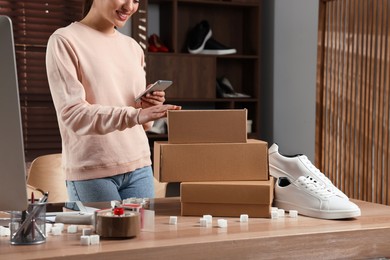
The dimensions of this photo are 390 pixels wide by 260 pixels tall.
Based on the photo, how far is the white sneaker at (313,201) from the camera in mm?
1606

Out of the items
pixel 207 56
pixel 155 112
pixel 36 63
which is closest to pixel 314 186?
pixel 155 112

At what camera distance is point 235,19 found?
217 inches

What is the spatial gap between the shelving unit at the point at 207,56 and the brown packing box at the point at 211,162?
321 centimetres

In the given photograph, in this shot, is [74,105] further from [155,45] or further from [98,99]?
[155,45]

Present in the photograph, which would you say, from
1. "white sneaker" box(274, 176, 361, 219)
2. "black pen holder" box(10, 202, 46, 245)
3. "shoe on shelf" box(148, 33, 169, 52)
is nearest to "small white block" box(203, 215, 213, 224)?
"white sneaker" box(274, 176, 361, 219)

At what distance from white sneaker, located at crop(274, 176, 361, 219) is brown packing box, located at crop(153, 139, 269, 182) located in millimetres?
80

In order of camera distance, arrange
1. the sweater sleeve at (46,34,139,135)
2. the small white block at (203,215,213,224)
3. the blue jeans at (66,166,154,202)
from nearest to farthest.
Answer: the small white block at (203,215,213,224) → the sweater sleeve at (46,34,139,135) → the blue jeans at (66,166,154,202)

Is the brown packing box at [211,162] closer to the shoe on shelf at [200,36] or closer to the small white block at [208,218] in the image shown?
the small white block at [208,218]

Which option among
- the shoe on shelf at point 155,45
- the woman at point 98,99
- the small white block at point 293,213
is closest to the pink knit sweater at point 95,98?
the woman at point 98,99

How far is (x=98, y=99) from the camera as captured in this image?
2.09m

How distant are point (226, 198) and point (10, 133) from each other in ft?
2.01

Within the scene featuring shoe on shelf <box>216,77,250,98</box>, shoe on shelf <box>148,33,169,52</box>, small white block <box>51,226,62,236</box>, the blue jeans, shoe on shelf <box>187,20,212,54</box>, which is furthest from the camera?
shoe on shelf <box>216,77,250,98</box>

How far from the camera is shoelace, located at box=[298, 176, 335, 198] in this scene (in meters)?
1.63

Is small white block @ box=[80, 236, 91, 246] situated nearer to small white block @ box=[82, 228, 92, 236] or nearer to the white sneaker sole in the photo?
small white block @ box=[82, 228, 92, 236]
